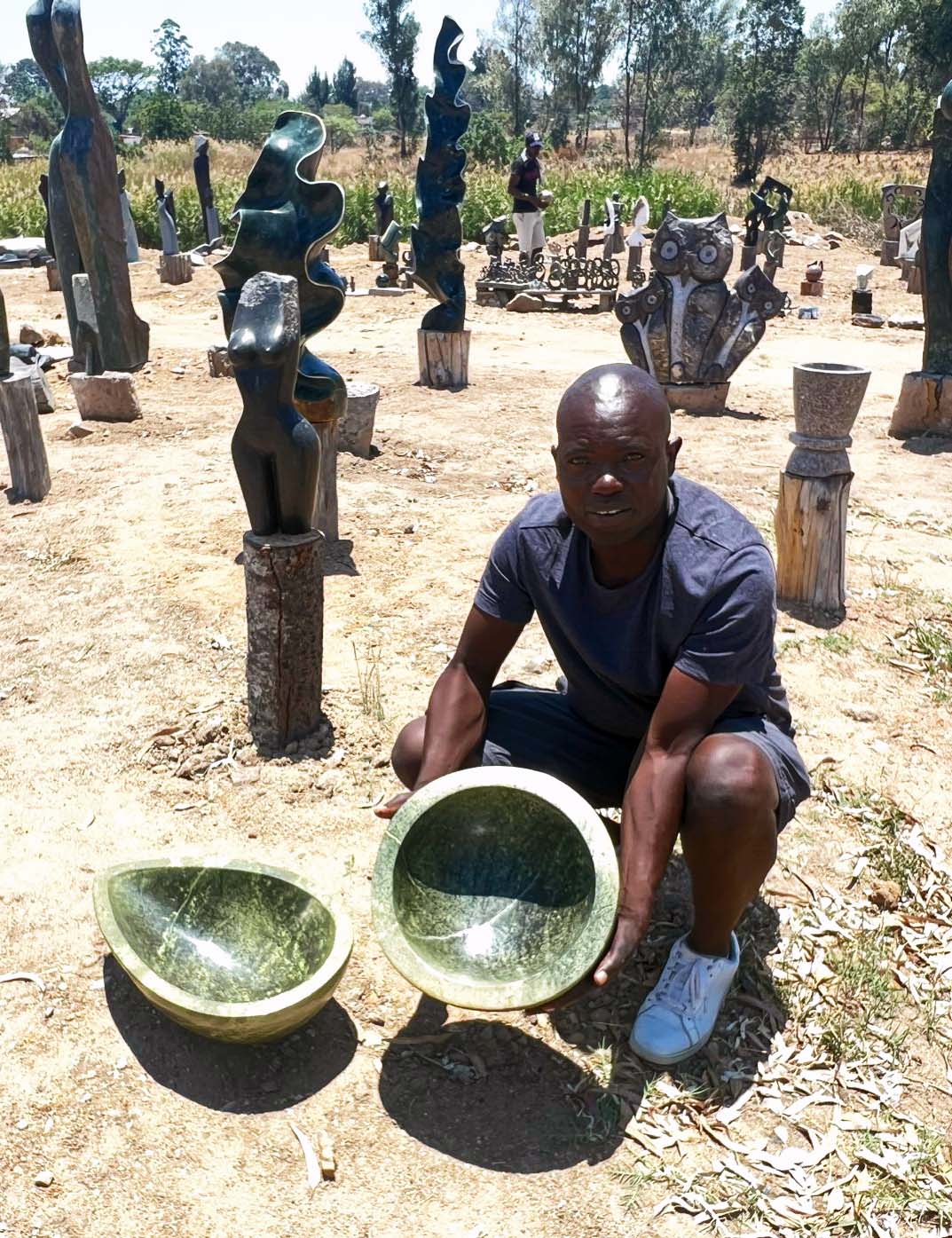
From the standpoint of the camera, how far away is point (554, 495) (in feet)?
7.89

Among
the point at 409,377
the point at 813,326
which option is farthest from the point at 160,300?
the point at 813,326

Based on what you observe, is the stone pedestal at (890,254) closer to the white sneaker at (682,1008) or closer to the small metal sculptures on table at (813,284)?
the small metal sculptures on table at (813,284)

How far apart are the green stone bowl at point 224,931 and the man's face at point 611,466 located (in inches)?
40.5

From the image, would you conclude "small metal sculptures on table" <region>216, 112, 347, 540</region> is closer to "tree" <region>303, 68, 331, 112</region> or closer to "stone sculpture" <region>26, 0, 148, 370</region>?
"stone sculpture" <region>26, 0, 148, 370</region>

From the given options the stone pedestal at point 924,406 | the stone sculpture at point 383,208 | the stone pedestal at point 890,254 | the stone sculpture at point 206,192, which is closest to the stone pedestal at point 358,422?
the stone pedestal at point 924,406

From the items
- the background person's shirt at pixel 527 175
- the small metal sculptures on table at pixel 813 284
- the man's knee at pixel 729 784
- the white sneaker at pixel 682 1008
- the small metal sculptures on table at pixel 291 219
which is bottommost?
the white sneaker at pixel 682 1008

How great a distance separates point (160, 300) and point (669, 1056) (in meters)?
13.8

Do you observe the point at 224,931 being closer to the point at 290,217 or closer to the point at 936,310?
the point at 290,217

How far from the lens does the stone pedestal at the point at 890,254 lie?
54.0 feet

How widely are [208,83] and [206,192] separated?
59448 millimetres

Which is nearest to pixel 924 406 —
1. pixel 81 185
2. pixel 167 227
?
pixel 81 185

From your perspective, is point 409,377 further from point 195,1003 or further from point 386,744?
point 195,1003

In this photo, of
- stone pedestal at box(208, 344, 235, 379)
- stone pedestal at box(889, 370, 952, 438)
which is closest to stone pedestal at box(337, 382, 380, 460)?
stone pedestal at box(208, 344, 235, 379)

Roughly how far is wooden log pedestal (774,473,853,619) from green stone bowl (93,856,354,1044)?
2832 millimetres
